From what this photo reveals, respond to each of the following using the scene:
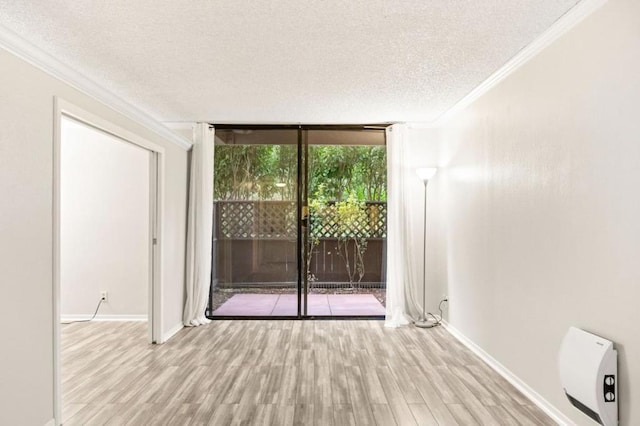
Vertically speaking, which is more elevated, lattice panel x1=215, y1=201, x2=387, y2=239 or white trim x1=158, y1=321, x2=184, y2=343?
lattice panel x1=215, y1=201, x2=387, y2=239

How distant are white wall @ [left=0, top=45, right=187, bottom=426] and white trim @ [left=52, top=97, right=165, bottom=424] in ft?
0.11

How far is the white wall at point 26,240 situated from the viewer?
6.37 ft

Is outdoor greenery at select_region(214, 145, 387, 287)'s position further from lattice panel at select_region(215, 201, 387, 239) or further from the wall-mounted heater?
the wall-mounted heater

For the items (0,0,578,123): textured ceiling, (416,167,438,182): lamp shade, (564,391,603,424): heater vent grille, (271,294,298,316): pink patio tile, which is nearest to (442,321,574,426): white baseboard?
(564,391,603,424): heater vent grille

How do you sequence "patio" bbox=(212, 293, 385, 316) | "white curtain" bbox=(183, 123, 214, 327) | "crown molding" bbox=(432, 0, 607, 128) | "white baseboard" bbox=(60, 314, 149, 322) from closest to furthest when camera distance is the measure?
1. "crown molding" bbox=(432, 0, 607, 128)
2. "white curtain" bbox=(183, 123, 214, 327)
3. "white baseboard" bbox=(60, 314, 149, 322)
4. "patio" bbox=(212, 293, 385, 316)

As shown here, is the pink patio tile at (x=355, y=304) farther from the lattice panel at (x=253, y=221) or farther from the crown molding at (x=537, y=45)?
the crown molding at (x=537, y=45)

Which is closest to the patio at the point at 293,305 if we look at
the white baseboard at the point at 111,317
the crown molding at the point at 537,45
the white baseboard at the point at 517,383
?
the white baseboard at the point at 111,317

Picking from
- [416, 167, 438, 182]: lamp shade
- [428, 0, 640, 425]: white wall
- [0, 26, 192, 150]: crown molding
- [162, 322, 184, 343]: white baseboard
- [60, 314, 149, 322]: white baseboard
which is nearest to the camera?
[428, 0, 640, 425]: white wall

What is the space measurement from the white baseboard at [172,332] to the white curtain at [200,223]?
0.62 feet

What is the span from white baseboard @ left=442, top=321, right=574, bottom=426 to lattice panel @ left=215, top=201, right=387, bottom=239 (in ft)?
5.26

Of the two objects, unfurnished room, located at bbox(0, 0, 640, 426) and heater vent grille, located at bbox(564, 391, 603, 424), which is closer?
heater vent grille, located at bbox(564, 391, 603, 424)

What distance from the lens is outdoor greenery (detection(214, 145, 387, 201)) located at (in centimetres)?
475

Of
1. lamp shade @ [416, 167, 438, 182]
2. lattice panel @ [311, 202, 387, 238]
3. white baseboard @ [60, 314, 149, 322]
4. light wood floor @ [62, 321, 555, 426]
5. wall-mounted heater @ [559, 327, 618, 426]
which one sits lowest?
light wood floor @ [62, 321, 555, 426]

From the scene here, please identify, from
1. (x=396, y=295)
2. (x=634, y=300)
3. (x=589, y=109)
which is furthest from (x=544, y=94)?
(x=396, y=295)
